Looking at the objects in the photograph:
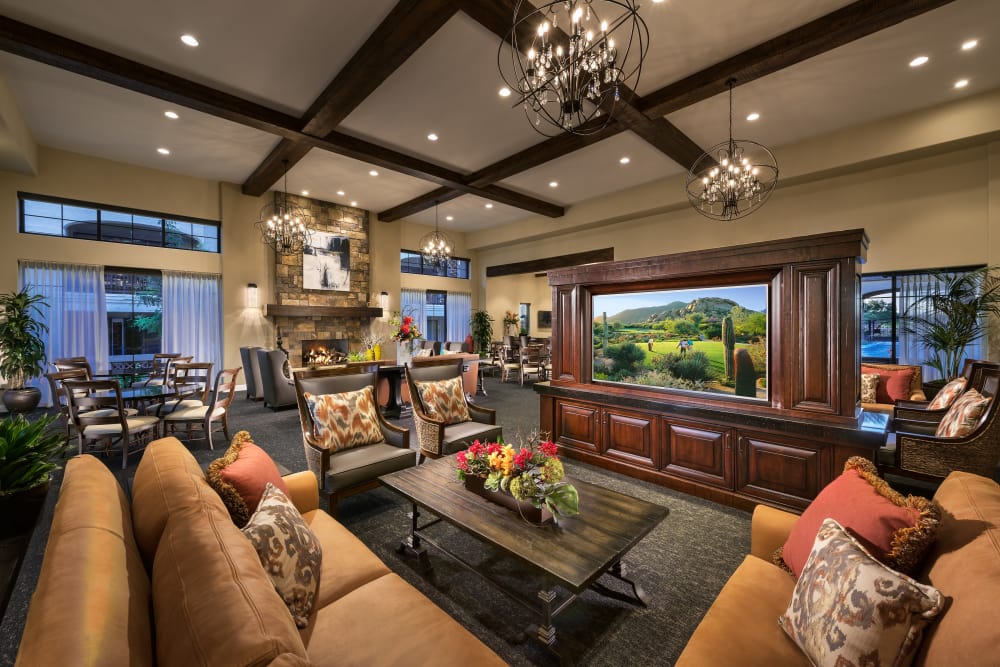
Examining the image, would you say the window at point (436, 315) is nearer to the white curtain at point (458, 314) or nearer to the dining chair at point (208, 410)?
the white curtain at point (458, 314)

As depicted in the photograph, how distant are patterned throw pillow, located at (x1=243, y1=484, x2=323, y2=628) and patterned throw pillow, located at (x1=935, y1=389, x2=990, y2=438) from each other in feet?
12.6

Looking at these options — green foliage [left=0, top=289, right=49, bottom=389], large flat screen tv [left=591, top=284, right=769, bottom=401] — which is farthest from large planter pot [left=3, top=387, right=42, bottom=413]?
large flat screen tv [left=591, top=284, right=769, bottom=401]

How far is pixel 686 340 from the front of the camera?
347 centimetres

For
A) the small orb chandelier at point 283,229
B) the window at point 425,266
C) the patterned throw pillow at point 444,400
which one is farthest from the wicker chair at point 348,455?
the window at point 425,266

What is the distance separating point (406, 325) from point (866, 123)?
6.74 meters

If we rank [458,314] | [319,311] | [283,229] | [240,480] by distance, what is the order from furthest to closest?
[458,314], [319,311], [283,229], [240,480]

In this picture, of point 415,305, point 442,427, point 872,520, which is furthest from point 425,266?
point 872,520

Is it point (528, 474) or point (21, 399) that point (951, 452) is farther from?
point (21, 399)

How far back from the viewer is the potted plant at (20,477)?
1424 mm

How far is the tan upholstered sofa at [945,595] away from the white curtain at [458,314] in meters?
10.2

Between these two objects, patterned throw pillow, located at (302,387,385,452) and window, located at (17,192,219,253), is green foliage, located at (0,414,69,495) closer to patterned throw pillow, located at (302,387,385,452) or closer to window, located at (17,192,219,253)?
patterned throw pillow, located at (302,387,385,452)

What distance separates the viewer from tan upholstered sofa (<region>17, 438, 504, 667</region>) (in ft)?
2.23

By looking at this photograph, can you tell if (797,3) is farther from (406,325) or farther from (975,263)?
(406,325)

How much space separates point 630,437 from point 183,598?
3.33 m
